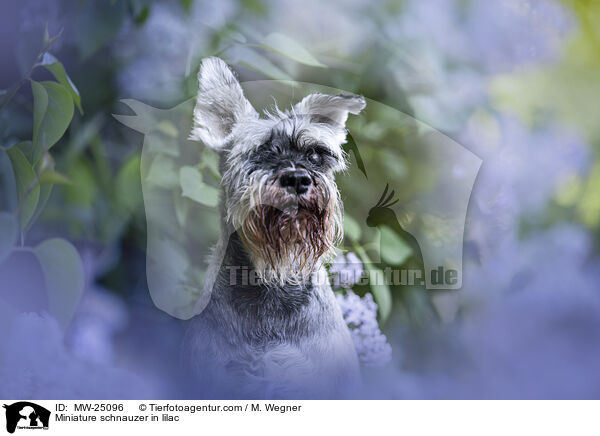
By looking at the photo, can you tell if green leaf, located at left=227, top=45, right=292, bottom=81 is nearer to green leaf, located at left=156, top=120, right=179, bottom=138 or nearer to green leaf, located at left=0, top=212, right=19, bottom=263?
green leaf, located at left=156, top=120, right=179, bottom=138

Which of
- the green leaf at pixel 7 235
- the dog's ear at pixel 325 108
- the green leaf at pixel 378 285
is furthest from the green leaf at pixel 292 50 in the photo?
the green leaf at pixel 7 235

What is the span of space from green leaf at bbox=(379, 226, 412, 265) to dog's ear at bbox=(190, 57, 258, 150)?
610mm

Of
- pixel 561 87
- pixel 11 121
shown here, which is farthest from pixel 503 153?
pixel 11 121

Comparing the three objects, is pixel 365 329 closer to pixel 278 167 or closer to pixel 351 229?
pixel 351 229

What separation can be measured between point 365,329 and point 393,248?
1.00 ft

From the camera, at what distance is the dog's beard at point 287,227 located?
1.49m

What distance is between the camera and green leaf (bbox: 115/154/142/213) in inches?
63.0

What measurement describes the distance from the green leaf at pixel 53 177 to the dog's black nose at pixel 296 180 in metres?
0.76

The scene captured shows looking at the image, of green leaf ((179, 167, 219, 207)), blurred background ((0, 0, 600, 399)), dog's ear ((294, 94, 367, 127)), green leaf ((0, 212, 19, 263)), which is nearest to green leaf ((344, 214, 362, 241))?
blurred background ((0, 0, 600, 399))

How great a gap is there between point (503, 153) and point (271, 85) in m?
0.87

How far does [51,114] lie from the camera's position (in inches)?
63.1

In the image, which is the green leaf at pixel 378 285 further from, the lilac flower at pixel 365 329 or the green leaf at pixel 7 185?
the green leaf at pixel 7 185

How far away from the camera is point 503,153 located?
5.52 feet
